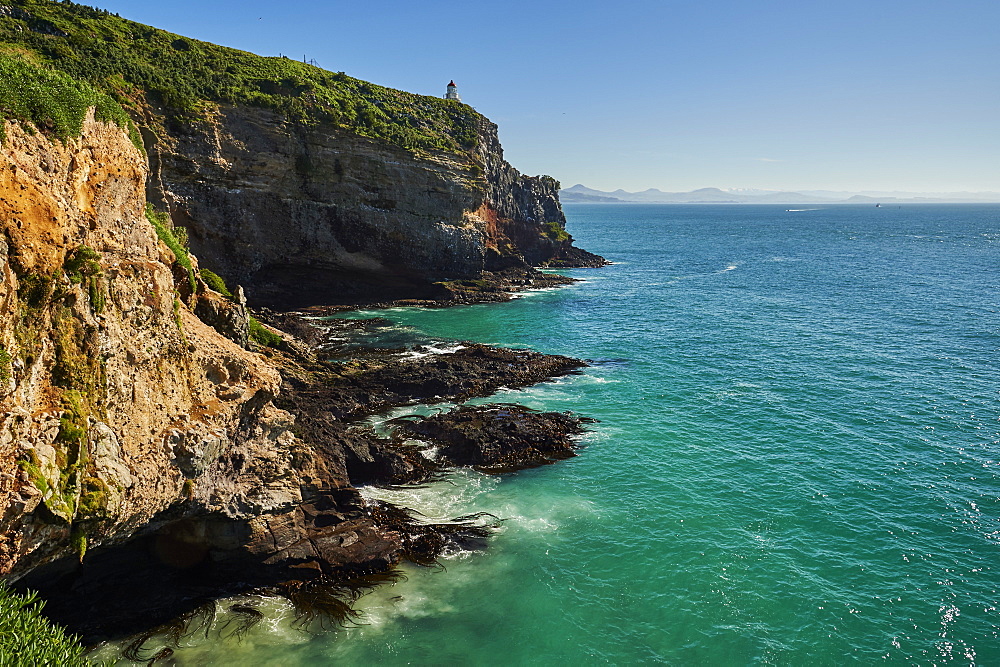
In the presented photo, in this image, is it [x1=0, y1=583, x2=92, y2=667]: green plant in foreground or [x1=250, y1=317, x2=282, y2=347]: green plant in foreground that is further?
[x1=250, y1=317, x2=282, y2=347]: green plant in foreground

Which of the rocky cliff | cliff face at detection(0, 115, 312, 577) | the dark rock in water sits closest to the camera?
cliff face at detection(0, 115, 312, 577)

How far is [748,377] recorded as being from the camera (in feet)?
135

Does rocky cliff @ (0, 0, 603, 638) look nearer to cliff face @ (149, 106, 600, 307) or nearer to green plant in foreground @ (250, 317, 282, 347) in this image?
green plant in foreground @ (250, 317, 282, 347)

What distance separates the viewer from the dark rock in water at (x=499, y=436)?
28.7 metres

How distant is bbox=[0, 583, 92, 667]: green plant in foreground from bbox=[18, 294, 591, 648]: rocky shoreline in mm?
3416

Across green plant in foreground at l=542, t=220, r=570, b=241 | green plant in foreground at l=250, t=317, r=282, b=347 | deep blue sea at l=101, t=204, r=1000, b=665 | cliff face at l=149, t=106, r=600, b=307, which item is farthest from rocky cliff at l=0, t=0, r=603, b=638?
green plant in foreground at l=542, t=220, r=570, b=241

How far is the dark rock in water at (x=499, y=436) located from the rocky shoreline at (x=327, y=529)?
0.21 feet

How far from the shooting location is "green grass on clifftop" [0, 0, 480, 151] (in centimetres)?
4562

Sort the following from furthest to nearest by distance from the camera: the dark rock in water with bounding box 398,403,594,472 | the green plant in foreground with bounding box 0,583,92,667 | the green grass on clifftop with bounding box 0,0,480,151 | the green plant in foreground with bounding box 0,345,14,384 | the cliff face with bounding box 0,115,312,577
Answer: the green grass on clifftop with bounding box 0,0,480,151 → the dark rock in water with bounding box 398,403,594,472 → the cliff face with bounding box 0,115,312,577 → the green plant in foreground with bounding box 0,345,14,384 → the green plant in foreground with bounding box 0,583,92,667

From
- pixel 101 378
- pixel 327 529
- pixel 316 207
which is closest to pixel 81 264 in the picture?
pixel 101 378

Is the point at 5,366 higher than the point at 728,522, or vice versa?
the point at 5,366

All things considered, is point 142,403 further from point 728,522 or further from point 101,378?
point 728,522

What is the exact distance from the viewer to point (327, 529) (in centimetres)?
2105

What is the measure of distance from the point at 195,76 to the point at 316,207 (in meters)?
14.8
